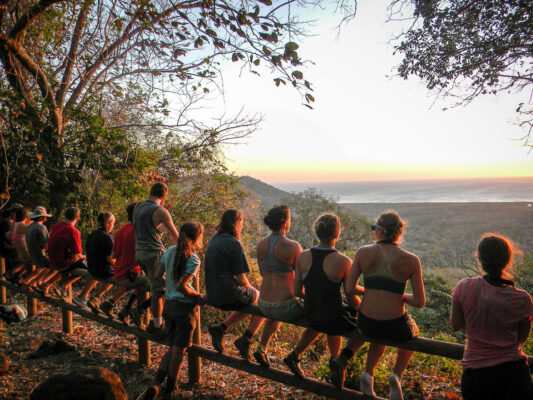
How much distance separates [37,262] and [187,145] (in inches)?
212

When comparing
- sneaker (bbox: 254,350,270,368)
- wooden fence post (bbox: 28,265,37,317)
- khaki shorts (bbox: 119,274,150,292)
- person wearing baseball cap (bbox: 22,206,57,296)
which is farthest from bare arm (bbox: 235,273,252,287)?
wooden fence post (bbox: 28,265,37,317)

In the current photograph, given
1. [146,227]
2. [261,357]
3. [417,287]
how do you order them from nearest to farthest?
[417,287] < [261,357] < [146,227]

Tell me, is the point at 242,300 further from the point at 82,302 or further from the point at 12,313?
the point at 12,313

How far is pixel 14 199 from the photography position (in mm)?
7734

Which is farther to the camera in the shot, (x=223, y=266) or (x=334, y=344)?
(x=223, y=266)

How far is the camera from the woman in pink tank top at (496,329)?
2.38 m

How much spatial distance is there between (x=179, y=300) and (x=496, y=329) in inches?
108

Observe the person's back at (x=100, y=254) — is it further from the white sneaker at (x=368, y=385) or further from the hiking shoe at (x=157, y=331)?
the white sneaker at (x=368, y=385)

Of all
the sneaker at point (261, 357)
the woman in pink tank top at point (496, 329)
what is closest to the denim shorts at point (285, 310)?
the sneaker at point (261, 357)

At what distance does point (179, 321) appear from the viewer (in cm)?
378

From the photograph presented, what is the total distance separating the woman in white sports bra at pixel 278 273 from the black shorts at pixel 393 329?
26.9 inches

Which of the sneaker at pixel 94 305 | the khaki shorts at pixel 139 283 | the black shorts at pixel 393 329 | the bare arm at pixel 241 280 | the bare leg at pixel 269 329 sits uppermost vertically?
the bare arm at pixel 241 280

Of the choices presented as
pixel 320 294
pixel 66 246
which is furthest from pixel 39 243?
pixel 320 294

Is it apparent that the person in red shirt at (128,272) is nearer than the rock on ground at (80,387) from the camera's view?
No
